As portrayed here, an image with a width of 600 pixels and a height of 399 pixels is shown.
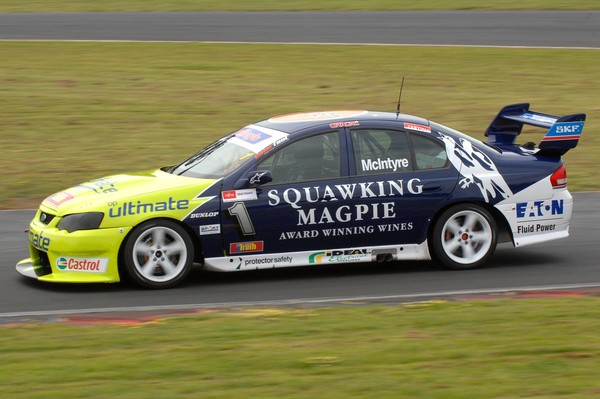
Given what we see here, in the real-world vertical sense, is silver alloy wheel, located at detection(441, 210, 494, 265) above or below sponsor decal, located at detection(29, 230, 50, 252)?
below

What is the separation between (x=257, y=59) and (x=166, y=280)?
1568 cm

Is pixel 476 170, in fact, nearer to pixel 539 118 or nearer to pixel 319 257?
pixel 539 118

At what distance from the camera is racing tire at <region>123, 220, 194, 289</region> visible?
29.3 feet

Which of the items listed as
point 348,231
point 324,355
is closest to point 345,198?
point 348,231

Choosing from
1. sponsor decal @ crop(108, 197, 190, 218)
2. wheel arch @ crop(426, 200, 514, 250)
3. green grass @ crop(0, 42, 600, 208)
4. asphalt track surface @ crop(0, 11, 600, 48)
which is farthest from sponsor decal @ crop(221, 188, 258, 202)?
asphalt track surface @ crop(0, 11, 600, 48)

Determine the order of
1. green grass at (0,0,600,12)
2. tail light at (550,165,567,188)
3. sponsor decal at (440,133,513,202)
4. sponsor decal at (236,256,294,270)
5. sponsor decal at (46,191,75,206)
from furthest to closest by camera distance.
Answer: green grass at (0,0,600,12), tail light at (550,165,567,188), sponsor decal at (440,133,513,202), sponsor decal at (46,191,75,206), sponsor decal at (236,256,294,270)

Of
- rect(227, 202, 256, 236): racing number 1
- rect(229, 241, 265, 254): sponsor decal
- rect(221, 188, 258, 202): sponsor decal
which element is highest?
→ rect(221, 188, 258, 202): sponsor decal

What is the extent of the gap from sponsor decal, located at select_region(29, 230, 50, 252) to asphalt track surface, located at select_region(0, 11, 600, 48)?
17912 millimetres

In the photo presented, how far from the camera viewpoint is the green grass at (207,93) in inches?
632

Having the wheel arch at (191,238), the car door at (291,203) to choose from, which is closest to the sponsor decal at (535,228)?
the car door at (291,203)

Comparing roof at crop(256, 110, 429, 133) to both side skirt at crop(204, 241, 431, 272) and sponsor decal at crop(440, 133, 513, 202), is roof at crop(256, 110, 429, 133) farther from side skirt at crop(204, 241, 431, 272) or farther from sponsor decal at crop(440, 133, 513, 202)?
side skirt at crop(204, 241, 431, 272)

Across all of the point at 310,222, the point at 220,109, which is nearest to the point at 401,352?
the point at 310,222

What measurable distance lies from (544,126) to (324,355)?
4795 millimetres

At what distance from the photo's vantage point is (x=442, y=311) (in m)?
7.79
